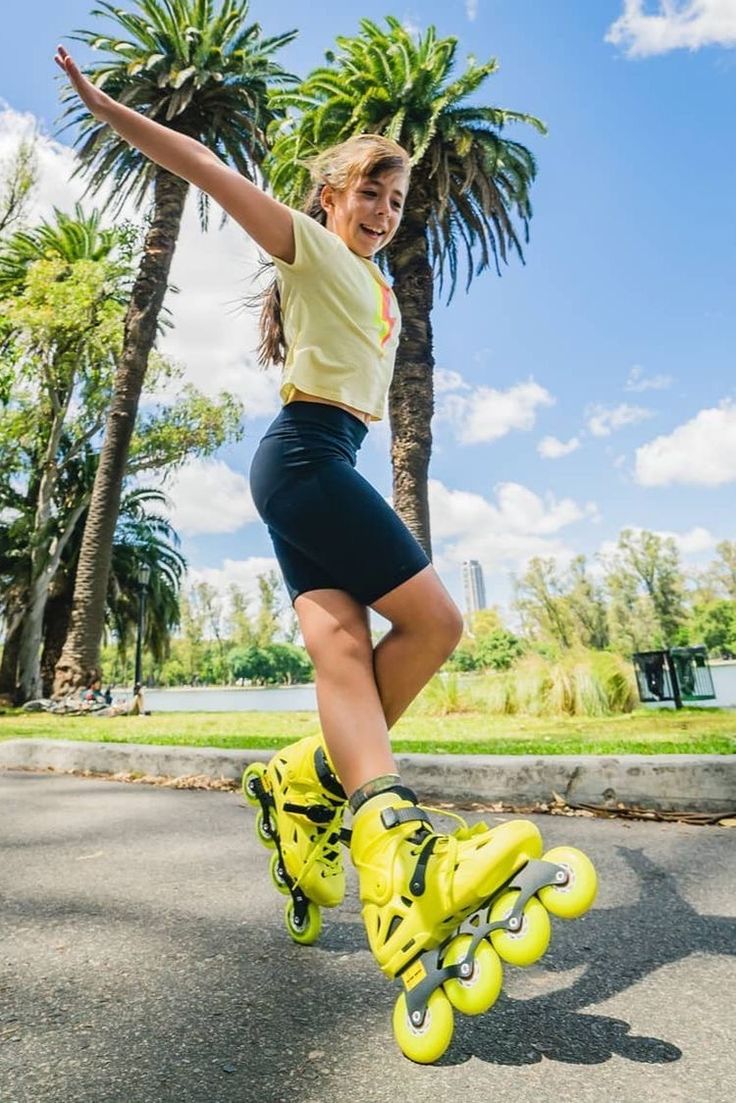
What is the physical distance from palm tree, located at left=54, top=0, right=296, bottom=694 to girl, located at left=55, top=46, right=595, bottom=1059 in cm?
1288

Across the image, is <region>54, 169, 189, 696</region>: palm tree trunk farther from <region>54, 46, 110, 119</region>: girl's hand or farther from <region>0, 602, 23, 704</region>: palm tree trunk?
<region>54, 46, 110, 119</region>: girl's hand

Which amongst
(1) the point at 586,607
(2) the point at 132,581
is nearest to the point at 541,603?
(1) the point at 586,607

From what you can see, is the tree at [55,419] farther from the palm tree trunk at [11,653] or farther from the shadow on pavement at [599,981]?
the shadow on pavement at [599,981]

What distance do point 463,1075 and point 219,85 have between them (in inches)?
782

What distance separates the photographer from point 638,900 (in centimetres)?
193

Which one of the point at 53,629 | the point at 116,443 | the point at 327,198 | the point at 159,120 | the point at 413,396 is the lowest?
the point at 327,198

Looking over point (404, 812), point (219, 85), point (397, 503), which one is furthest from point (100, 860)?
point (219, 85)

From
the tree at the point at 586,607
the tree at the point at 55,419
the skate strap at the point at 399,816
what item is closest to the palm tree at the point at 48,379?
the tree at the point at 55,419

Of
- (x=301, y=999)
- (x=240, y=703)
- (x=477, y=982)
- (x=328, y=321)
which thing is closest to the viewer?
(x=477, y=982)

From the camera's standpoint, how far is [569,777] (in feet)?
10.8

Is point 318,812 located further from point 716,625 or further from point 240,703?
point 716,625

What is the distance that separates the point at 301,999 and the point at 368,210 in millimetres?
1810

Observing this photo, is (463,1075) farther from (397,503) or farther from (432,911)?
(397,503)

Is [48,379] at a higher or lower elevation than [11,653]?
higher
